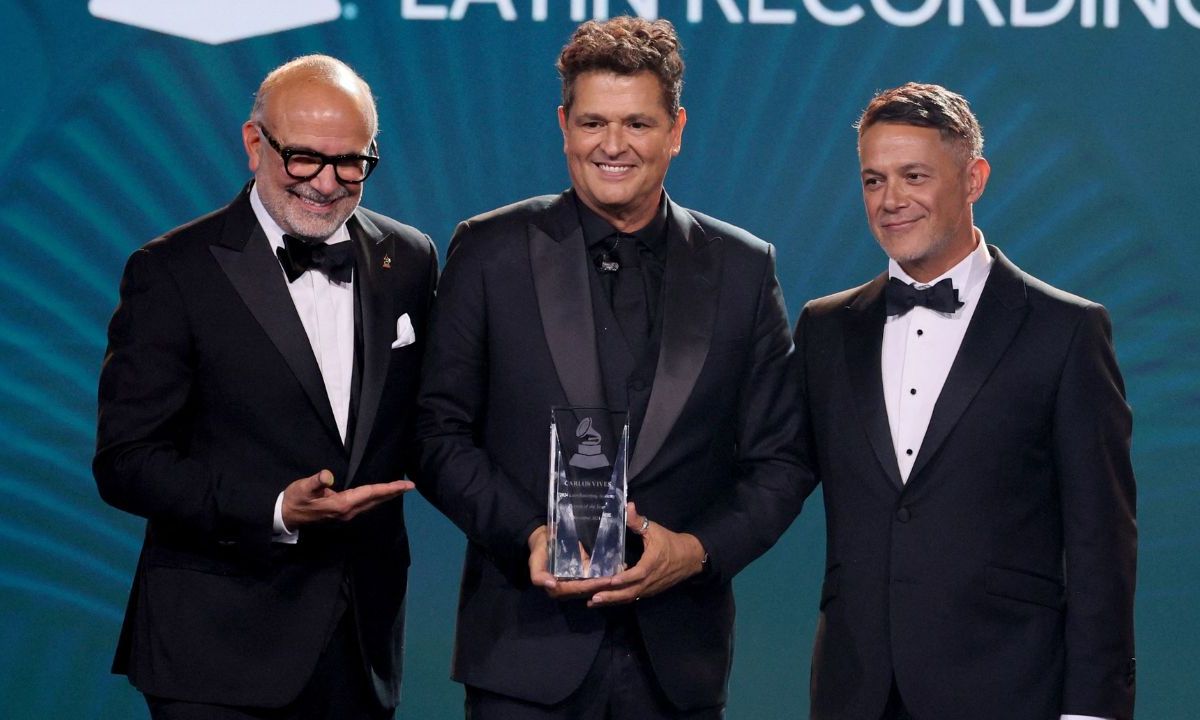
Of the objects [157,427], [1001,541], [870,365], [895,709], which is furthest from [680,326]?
[157,427]

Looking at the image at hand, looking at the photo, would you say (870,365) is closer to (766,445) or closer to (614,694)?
(766,445)

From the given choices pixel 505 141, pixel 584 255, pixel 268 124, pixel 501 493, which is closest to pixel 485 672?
pixel 501 493

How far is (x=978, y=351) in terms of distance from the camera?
2.84 m

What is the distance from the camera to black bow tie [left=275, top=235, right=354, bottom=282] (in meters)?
2.91

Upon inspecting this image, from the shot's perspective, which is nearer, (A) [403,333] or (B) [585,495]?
(B) [585,495]

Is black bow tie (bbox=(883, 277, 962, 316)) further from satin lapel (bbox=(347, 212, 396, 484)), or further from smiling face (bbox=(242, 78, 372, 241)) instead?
smiling face (bbox=(242, 78, 372, 241))

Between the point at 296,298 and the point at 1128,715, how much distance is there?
1806 millimetres

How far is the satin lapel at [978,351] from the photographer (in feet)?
9.19

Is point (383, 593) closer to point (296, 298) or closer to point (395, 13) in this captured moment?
point (296, 298)

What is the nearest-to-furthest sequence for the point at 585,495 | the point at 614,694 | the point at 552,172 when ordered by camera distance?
the point at 585,495 < the point at 614,694 < the point at 552,172

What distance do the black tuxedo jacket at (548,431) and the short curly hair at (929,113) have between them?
0.42 meters

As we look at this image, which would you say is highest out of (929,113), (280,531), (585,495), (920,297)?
(929,113)

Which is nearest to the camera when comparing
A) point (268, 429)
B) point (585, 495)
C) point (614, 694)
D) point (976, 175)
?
point (585, 495)

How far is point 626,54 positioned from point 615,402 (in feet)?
2.18
